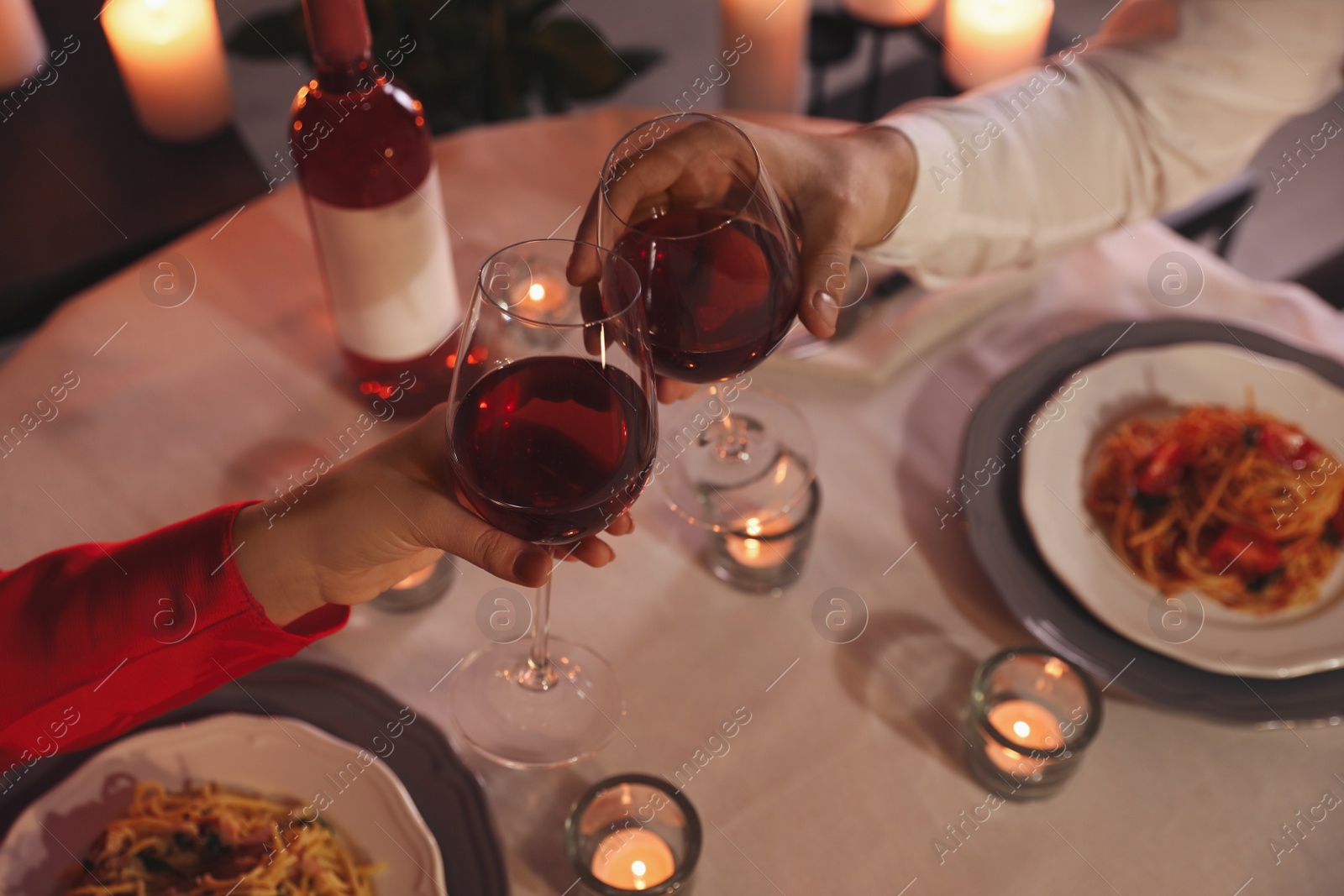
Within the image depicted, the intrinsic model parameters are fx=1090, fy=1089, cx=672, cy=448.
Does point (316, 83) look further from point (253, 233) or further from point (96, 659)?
point (96, 659)

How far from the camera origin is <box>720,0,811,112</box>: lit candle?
1.55 metres

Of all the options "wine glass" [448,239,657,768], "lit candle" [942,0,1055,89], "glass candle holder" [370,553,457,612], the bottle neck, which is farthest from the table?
"lit candle" [942,0,1055,89]

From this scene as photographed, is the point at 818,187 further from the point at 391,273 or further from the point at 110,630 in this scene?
the point at 110,630

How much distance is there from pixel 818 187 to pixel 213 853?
75 cm

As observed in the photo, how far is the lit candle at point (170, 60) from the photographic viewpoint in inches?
64.4

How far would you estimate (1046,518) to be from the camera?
38.5 inches

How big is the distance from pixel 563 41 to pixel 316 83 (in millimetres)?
1007

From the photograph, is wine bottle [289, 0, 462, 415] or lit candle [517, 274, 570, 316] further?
wine bottle [289, 0, 462, 415]

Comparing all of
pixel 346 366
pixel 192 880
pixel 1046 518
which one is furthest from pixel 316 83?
pixel 1046 518

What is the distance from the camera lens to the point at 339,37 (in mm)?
890

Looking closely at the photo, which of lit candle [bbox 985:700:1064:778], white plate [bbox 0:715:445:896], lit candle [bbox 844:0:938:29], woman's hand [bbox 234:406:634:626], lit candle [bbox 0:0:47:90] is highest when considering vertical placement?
woman's hand [bbox 234:406:634:626]

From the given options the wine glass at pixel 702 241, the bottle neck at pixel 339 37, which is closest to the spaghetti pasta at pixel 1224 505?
the wine glass at pixel 702 241

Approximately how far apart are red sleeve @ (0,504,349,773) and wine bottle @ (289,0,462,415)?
0.25 metres

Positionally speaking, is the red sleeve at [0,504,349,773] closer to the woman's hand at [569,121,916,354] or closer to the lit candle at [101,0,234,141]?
the woman's hand at [569,121,916,354]
